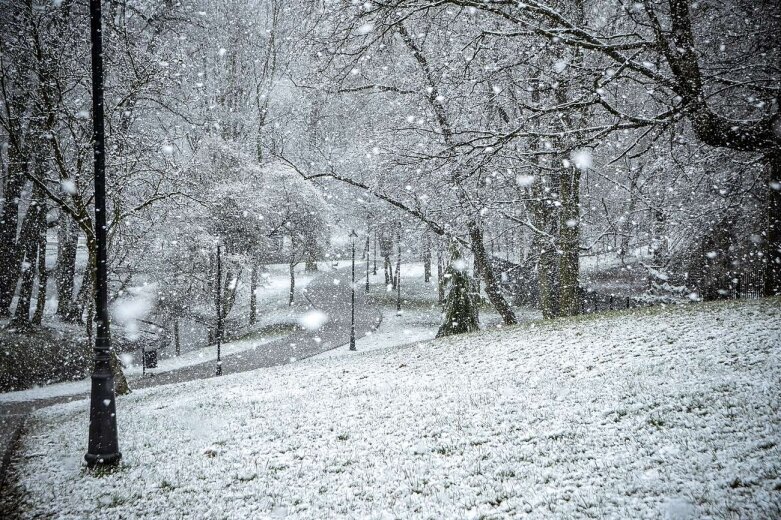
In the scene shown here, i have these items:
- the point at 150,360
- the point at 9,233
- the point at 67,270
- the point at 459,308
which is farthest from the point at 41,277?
the point at 459,308

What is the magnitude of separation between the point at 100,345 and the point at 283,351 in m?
15.4

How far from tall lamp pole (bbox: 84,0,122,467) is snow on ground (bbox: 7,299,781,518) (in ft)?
1.11

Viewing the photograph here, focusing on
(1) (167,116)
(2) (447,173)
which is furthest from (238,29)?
(2) (447,173)

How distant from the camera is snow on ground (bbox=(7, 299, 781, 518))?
3.76 m

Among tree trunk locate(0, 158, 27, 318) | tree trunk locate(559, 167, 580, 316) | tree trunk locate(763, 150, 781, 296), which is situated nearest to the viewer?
tree trunk locate(763, 150, 781, 296)

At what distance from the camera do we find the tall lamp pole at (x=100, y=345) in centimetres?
661

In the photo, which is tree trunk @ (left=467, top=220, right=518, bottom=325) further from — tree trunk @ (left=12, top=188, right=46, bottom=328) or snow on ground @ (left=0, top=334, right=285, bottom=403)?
tree trunk @ (left=12, top=188, right=46, bottom=328)

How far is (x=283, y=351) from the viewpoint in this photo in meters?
21.9

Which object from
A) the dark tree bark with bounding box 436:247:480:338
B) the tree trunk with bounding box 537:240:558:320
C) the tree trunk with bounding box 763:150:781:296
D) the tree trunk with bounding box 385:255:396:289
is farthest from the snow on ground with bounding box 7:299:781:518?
the tree trunk with bounding box 385:255:396:289

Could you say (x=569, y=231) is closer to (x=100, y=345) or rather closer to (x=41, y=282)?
(x=100, y=345)

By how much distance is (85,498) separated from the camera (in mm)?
5465

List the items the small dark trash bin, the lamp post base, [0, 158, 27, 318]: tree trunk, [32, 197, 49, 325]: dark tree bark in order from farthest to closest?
1. the small dark trash bin
2. [32, 197, 49, 325]: dark tree bark
3. [0, 158, 27, 318]: tree trunk
4. the lamp post base

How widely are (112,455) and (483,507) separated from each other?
5813mm

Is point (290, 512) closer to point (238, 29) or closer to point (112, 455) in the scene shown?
point (112, 455)
